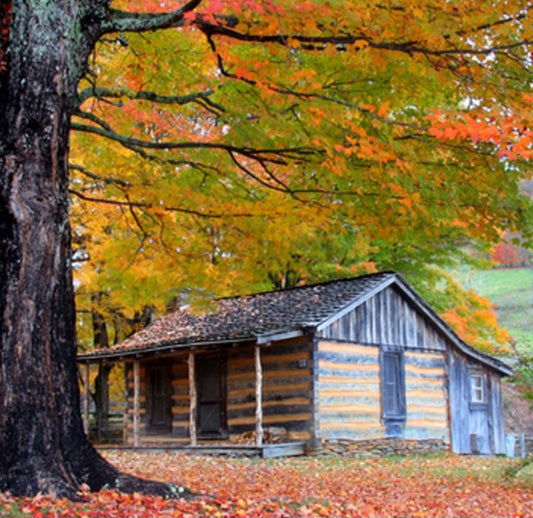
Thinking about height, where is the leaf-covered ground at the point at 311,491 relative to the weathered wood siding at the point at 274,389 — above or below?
below

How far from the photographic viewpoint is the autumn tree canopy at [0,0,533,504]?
7414 mm

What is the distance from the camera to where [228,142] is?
35.4ft

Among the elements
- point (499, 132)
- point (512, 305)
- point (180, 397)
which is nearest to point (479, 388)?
point (180, 397)

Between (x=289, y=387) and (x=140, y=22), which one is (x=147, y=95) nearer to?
(x=140, y=22)

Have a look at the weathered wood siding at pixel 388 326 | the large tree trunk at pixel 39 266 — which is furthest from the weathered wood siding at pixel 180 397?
the large tree trunk at pixel 39 266

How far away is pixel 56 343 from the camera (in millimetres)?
7484

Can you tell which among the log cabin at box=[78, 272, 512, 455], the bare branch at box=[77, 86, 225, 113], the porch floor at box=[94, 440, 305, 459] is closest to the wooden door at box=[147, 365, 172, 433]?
the log cabin at box=[78, 272, 512, 455]

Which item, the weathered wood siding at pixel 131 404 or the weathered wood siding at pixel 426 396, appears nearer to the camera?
the weathered wood siding at pixel 426 396

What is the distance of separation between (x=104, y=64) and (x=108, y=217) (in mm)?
9541

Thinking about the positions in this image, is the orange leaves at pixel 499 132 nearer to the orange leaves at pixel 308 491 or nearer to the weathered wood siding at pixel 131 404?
the orange leaves at pixel 308 491

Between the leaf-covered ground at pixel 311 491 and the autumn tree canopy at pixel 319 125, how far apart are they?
12.7 feet

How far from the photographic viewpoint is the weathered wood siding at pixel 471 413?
24016mm

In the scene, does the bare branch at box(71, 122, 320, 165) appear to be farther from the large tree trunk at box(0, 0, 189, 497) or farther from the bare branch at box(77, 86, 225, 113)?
the large tree trunk at box(0, 0, 189, 497)

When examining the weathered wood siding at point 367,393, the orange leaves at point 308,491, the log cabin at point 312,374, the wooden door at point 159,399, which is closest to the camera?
the orange leaves at point 308,491
